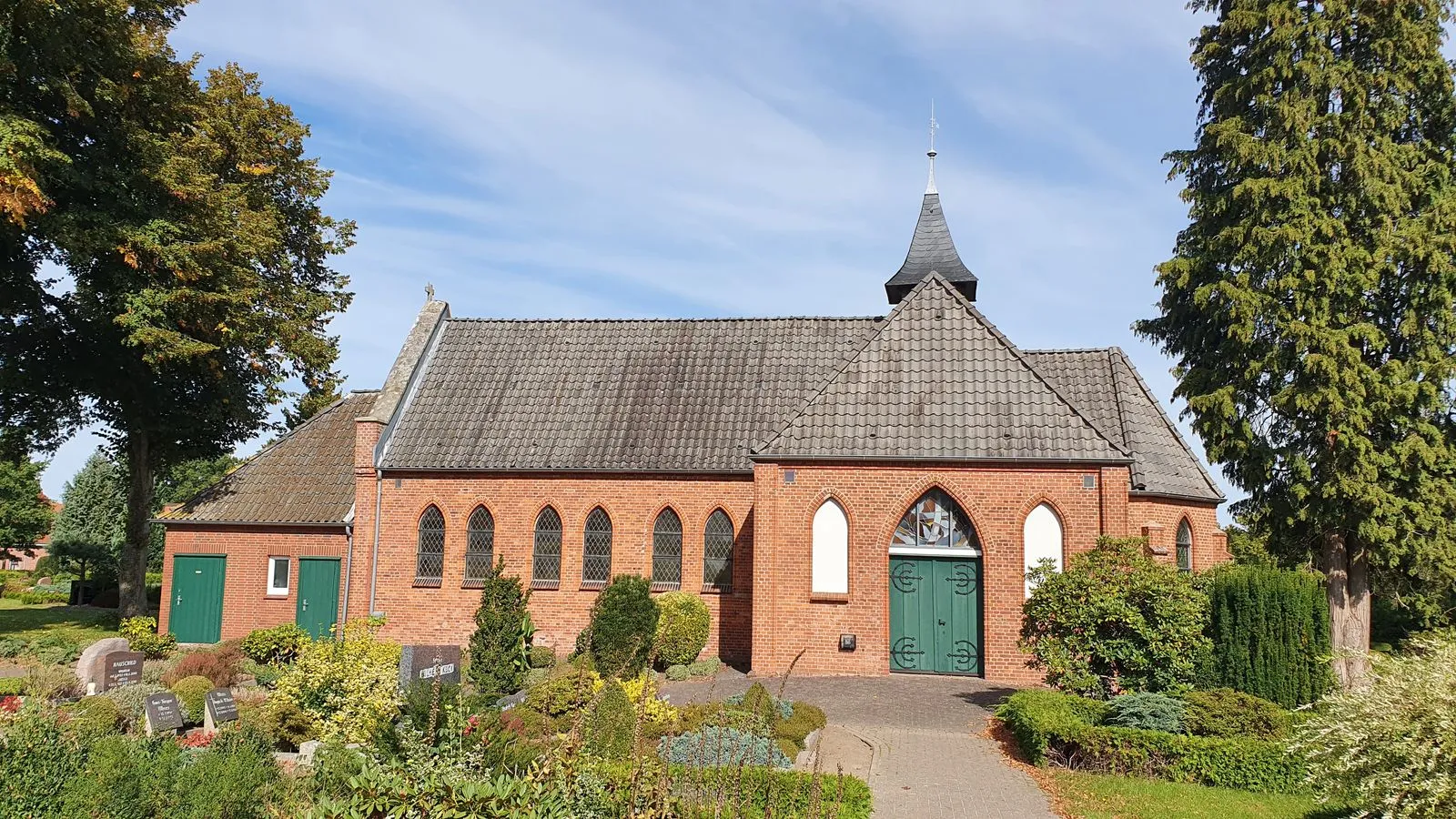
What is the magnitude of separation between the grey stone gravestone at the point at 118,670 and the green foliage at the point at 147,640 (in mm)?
6849

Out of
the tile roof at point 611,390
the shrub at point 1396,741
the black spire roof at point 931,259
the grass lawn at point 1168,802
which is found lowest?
the grass lawn at point 1168,802

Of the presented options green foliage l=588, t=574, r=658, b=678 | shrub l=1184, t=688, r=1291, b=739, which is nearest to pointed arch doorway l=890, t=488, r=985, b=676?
green foliage l=588, t=574, r=658, b=678

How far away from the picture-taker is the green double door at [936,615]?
18.6 metres

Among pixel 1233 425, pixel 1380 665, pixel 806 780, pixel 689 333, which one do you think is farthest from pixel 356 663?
pixel 1233 425

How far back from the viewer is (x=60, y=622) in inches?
1230

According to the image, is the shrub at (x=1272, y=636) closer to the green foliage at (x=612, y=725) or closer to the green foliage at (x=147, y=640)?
the green foliage at (x=612, y=725)

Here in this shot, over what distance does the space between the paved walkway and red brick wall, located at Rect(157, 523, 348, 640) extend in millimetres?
12194

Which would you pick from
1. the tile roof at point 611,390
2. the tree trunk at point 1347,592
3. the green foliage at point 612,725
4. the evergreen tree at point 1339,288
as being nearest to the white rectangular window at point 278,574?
the tile roof at point 611,390

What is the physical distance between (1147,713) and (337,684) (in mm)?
10667

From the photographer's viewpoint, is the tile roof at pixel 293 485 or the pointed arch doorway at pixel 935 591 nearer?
the pointed arch doorway at pixel 935 591

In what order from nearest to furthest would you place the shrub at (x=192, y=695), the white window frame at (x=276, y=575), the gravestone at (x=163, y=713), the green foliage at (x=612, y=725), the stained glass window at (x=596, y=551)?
the green foliage at (x=612, y=725) → the gravestone at (x=163, y=713) → the shrub at (x=192, y=695) → the stained glass window at (x=596, y=551) → the white window frame at (x=276, y=575)

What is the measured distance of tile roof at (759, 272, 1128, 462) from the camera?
18609 millimetres

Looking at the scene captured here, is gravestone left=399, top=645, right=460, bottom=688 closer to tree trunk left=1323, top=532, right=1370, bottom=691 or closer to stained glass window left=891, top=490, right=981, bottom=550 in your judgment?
stained glass window left=891, top=490, right=981, bottom=550

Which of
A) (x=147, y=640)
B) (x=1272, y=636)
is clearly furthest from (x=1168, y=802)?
(x=147, y=640)
